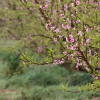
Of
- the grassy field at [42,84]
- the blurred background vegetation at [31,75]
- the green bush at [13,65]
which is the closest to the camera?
the grassy field at [42,84]

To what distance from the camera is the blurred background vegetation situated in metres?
10.4

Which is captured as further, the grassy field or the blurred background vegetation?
the blurred background vegetation

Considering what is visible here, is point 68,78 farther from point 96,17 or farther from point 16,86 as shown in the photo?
point 96,17

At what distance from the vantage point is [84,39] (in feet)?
18.6

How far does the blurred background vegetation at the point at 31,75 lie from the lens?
34.2 feet

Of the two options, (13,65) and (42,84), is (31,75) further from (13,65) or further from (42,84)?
(13,65)

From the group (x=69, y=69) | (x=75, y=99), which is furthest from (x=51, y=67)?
(x=75, y=99)

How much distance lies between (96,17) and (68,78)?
6.43m

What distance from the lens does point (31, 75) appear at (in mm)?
13203

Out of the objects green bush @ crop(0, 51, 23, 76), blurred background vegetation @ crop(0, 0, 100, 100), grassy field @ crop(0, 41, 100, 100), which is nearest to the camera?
grassy field @ crop(0, 41, 100, 100)

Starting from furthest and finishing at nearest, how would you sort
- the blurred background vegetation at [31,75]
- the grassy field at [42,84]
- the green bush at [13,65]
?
the green bush at [13,65]
the blurred background vegetation at [31,75]
the grassy field at [42,84]

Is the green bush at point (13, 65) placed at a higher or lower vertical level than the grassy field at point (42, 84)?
higher

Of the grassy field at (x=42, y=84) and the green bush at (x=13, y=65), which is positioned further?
the green bush at (x=13, y=65)

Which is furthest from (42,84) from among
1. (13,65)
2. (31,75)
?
(13,65)
